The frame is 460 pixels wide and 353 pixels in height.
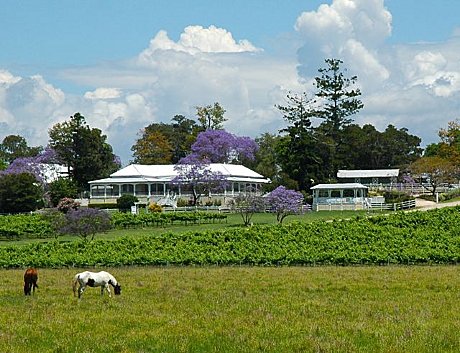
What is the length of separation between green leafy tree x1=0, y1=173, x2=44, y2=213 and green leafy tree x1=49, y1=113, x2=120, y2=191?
17105 mm

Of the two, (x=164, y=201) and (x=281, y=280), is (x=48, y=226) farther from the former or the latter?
(x=281, y=280)

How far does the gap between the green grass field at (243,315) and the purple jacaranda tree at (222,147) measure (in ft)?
236

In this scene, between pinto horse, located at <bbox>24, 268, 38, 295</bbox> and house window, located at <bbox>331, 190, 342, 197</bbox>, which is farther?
house window, located at <bbox>331, 190, 342, 197</bbox>

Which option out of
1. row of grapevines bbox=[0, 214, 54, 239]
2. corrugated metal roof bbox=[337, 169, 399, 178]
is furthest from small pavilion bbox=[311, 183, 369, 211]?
row of grapevines bbox=[0, 214, 54, 239]

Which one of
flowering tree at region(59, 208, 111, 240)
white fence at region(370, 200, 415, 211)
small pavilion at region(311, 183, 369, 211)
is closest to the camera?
Result: flowering tree at region(59, 208, 111, 240)

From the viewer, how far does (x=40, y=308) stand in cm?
1886

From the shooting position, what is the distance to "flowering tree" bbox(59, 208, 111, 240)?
4881cm

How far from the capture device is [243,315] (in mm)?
17094

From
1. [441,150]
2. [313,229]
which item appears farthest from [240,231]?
[441,150]

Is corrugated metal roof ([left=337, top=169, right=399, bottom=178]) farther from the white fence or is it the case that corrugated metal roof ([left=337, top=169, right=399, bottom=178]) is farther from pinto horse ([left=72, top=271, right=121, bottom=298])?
pinto horse ([left=72, top=271, right=121, bottom=298])

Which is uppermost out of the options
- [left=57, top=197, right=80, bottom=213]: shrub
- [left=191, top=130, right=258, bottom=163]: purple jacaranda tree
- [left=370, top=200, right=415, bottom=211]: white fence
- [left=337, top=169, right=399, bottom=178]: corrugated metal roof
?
[left=191, top=130, right=258, bottom=163]: purple jacaranda tree

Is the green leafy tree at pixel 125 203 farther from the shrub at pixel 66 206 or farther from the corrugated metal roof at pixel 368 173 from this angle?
the corrugated metal roof at pixel 368 173

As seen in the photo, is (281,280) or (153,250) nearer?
(281,280)

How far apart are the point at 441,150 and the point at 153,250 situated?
6678cm
